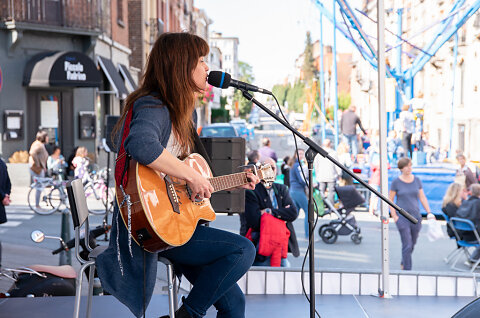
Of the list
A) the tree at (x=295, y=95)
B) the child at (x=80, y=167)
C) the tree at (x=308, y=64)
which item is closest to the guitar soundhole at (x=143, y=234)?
the child at (x=80, y=167)

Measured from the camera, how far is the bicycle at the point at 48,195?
557 inches

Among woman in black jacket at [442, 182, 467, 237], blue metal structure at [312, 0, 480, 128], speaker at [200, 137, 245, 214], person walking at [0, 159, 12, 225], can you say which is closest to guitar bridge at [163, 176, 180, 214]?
speaker at [200, 137, 245, 214]

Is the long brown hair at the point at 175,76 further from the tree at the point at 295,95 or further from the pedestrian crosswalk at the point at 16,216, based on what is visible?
the tree at the point at 295,95

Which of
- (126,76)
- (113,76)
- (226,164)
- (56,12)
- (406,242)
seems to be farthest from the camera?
(126,76)

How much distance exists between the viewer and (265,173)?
357cm

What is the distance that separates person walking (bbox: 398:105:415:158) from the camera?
1792 cm

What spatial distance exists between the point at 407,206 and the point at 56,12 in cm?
1479

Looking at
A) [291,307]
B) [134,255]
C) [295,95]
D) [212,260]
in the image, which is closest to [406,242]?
[291,307]

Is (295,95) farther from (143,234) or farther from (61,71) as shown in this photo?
(143,234)

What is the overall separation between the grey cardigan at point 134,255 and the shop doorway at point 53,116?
17.0 m

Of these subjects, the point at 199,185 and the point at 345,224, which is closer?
the point at 199,185

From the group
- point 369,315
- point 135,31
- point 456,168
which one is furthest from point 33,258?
point 135,31

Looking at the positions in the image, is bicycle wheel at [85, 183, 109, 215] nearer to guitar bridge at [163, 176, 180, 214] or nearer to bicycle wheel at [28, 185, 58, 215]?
bicycle wheel at [28, 185, 58, 215]

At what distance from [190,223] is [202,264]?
0.24m
